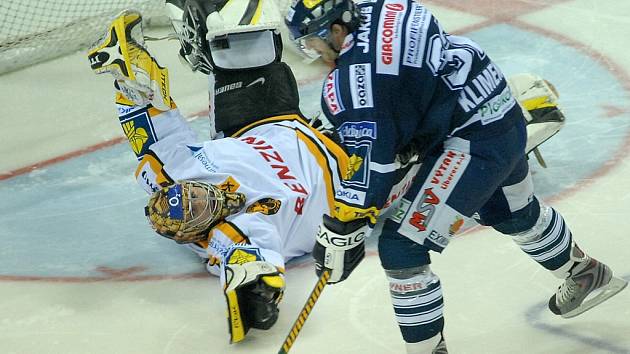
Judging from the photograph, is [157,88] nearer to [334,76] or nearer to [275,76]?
[275,76]

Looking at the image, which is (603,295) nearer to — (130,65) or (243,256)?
(243,256)

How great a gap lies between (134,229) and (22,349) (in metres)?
0.90

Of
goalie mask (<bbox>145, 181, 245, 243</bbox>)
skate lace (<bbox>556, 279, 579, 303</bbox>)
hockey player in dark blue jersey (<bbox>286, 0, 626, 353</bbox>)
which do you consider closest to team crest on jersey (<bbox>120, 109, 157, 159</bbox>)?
goalie mask (<bbox>145, 181, 245, 243</bbox>)

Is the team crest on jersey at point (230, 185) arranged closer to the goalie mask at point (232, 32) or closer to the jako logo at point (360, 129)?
the goalie mask at point (232, 32)

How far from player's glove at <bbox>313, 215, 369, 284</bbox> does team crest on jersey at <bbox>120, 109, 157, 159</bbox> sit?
1185 mm

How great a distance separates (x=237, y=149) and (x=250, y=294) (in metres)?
0.69

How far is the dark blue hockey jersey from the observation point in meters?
2.84

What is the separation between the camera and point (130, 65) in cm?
395

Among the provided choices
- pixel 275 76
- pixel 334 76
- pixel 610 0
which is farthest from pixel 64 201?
pixel 610 0

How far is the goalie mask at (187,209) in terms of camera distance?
3.72m

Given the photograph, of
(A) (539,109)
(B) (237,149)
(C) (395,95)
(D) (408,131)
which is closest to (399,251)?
(D) (408,131)

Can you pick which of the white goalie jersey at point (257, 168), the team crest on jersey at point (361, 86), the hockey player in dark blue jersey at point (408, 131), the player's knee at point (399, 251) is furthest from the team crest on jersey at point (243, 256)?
the team crest on jersey at point (361, 86)

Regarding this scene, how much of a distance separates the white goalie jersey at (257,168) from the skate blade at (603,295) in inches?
37.7

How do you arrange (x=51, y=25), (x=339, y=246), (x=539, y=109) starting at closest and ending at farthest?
(x=339, y=246)
(x=539, y=109)
(x=51, y=25)
